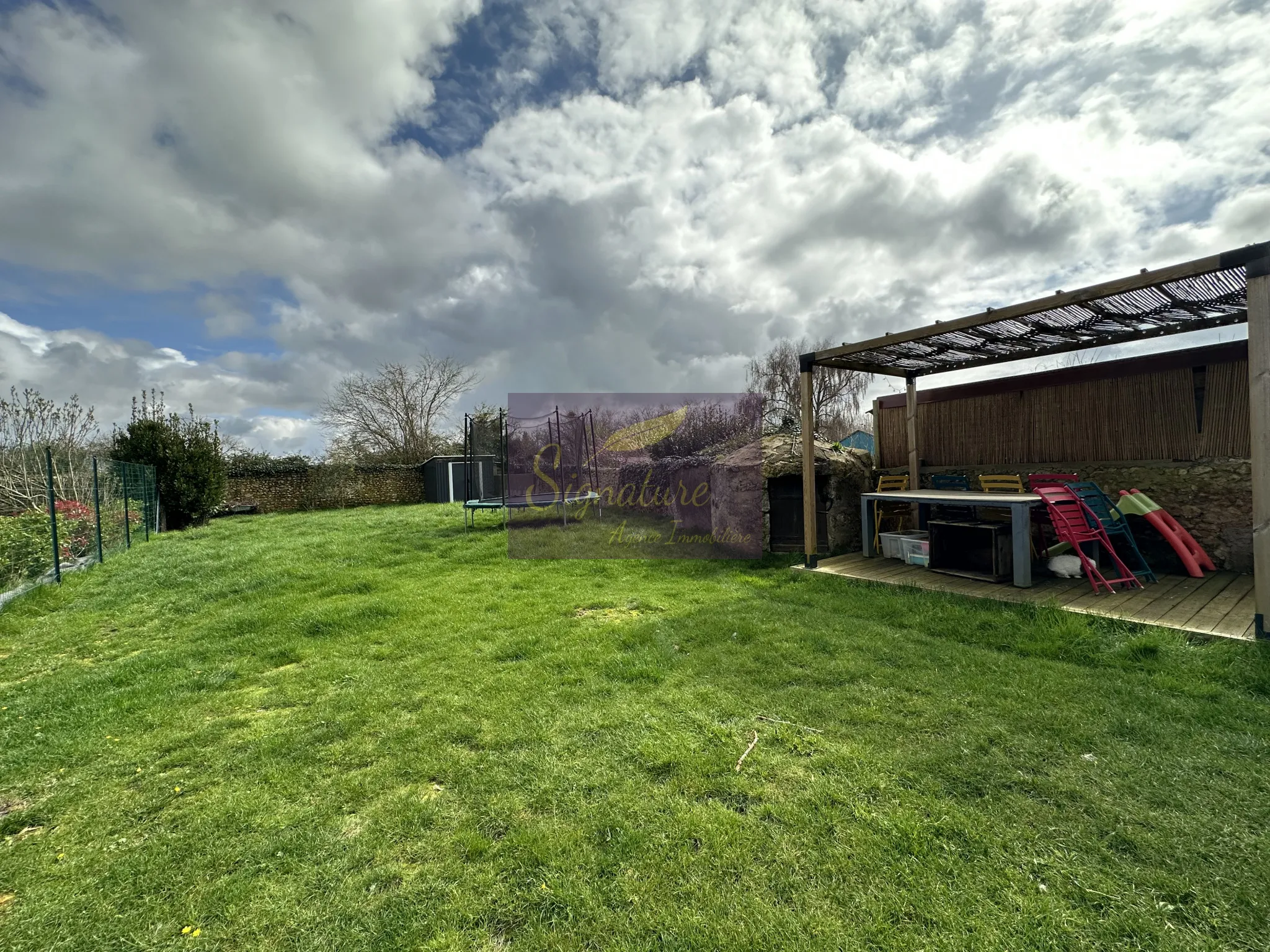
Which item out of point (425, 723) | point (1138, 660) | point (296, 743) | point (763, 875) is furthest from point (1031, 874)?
point (296, 743)

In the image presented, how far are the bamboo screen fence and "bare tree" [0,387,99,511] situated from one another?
13.4 metres

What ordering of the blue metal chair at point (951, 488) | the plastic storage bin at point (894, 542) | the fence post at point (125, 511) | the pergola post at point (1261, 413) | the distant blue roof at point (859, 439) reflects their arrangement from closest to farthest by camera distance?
the pergola post at point (1261, 413), the plastic storage bin at point (894, 542), the blue metal chair at point (951, 488), the fence post at point (125, 511), the distant blue roof at point (859, 439)

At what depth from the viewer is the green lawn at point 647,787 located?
5.24 ft

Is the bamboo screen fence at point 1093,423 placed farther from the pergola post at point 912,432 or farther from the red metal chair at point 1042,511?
the red metal chair at point 1042,511

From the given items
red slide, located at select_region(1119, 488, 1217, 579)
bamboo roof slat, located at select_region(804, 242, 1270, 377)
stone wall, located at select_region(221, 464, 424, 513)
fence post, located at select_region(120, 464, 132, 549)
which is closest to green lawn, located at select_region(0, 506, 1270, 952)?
red slide, located at select_region(1119, 488, 1217, 579)

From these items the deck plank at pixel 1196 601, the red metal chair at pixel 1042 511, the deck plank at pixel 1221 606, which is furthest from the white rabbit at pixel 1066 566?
the deck plank at pixel 1221 606

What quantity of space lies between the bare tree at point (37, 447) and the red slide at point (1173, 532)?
14.1 m

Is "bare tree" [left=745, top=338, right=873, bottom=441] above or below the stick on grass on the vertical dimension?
above

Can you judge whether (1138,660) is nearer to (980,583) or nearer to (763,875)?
(980,583)

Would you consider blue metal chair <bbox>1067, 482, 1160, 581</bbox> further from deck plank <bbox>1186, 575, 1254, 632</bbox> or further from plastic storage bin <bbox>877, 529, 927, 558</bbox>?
plastic storage bin <bbox>877, 529, 927, 558</bbox>

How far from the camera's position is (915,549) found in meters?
6.25

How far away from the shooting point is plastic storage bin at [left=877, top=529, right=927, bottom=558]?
255 inches

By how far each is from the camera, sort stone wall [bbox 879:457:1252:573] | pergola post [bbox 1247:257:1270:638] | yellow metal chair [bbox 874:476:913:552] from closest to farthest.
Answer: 1. pergola post [bbox 1247:257:1270:638]
2. stone wall [bbox 879:457:1252:573]
3. yellow metal chair [bbox 874:476:913:552]

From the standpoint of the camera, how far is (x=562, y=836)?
6.39 ft
